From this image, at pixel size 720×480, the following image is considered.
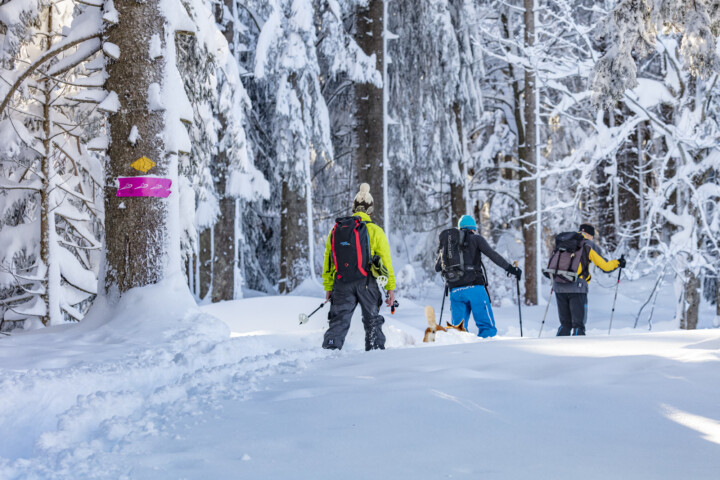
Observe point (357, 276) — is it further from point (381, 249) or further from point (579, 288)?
point (579, 288)

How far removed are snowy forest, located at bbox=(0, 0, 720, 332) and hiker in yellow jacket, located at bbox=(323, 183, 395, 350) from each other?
1.79 meters

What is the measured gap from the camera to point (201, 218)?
1545cm

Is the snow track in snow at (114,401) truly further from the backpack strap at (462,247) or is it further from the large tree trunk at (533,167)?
the large tree trunk at (533,167)

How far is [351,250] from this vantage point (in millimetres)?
6492

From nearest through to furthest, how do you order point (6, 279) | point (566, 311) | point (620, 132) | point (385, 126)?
point (566, 311)
point (6, 279)
point (620, 132)
point (385, 126)

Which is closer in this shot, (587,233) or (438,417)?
(438,417)

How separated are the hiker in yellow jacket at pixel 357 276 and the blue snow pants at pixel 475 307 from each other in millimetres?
2079

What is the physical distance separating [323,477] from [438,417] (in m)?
0.86

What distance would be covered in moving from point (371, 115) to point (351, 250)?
32.3ft

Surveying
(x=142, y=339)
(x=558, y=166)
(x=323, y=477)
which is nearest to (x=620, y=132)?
(x=558, y=166)

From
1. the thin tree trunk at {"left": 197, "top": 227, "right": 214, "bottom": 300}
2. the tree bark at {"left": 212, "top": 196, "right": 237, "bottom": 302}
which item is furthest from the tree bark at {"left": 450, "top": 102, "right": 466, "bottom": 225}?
the thin tree trunk at {"left": 197, "top": 227, "right": 214, "bottom": 300}

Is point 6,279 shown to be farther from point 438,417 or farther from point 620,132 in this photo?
point 620,132

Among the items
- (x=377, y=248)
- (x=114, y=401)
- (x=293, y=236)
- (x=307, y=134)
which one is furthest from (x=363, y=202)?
(x=293, y=236)

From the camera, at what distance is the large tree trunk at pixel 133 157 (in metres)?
6.71
